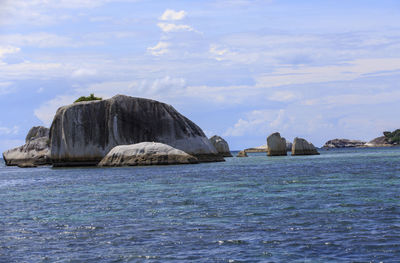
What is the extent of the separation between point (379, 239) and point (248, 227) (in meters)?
3.91

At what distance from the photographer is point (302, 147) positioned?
10238cm

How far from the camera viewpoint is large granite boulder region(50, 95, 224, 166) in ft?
226

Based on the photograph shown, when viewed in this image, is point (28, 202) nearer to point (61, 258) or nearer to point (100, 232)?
point (100, 232)

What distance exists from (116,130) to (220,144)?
51.9 meters

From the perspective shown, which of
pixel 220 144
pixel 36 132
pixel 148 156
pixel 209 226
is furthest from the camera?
pixel 220 144

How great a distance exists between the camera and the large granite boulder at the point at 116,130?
2707 inches

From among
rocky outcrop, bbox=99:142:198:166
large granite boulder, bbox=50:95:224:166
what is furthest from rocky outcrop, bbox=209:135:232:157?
rocky outcrop, bbox=99:142:198:166

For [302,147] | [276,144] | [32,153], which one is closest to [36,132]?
[32,153]

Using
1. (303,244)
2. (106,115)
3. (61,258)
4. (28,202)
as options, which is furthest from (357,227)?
(106,115)

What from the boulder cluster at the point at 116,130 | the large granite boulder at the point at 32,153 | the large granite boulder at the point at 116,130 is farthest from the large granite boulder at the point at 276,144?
the large granite boulder at the point at 32,153

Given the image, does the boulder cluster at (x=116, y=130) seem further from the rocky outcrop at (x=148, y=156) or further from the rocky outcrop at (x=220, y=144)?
the rocky outcrop at (x=220, y=144)

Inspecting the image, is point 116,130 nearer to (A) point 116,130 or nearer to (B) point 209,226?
(A) point 116,130

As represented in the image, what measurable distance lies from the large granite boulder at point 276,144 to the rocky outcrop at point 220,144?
13147 millimetres

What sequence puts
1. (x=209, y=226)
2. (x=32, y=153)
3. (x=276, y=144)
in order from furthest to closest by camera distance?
(x=276, y=144), (x=32, y=153), (x=209, y=226)
